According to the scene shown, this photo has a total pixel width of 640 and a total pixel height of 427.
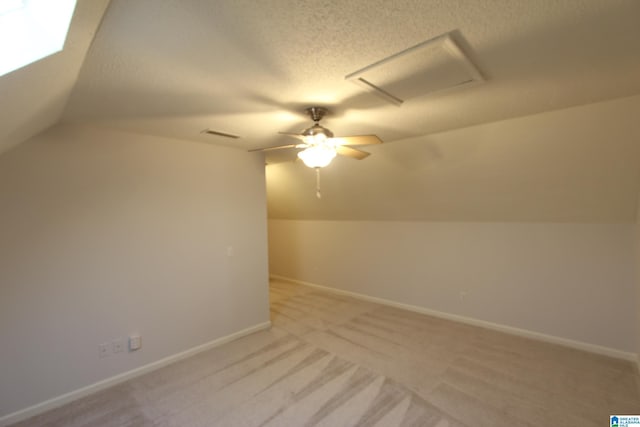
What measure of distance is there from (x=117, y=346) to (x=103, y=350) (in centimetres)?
11

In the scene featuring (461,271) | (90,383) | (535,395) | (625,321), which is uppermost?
(461,271)

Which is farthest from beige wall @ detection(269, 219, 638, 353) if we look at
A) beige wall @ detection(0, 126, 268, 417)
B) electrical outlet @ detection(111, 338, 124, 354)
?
electrical outlet @ detection(111, 338, 124, 354)

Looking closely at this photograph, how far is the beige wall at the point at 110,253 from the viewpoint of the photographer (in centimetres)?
227

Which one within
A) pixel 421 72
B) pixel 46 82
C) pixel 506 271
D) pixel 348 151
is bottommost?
pixel 506 271

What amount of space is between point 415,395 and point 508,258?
7.19ft

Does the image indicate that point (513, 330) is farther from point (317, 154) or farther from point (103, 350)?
point (103, 350)

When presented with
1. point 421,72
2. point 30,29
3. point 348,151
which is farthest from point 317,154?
point 30,29

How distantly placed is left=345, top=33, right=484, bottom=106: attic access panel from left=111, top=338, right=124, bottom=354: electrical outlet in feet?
9.99

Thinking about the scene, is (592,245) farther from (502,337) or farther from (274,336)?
(274,336)

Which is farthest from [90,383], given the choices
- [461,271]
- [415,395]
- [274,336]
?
[461,271]

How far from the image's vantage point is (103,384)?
8.53ft

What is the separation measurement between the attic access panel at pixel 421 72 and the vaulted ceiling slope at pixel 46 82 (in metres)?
1.21

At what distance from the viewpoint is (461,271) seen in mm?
3973

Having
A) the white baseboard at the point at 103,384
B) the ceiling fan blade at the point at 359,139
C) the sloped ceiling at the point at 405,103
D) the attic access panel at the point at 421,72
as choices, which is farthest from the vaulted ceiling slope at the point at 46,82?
Result: the white baseboard at the point at 103,384
